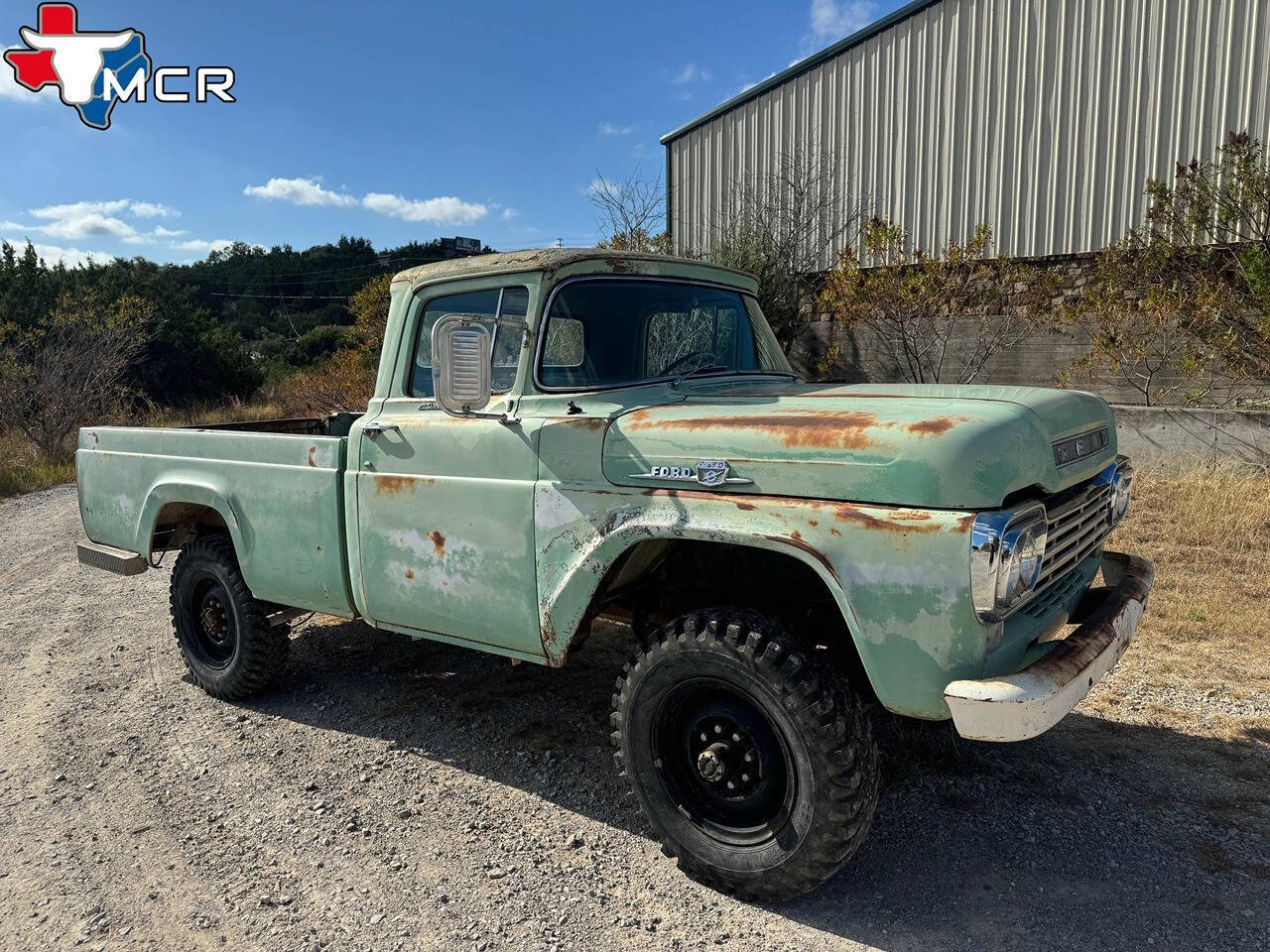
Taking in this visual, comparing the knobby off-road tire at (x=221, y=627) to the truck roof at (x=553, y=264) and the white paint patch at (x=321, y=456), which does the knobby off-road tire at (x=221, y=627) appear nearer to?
the white paint patch at (x=321, y=456)

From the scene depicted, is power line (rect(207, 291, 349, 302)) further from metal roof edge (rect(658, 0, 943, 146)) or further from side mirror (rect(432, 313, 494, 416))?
side mirror (rect(432, 313, 494, 416))

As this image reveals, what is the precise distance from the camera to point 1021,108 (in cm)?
1188

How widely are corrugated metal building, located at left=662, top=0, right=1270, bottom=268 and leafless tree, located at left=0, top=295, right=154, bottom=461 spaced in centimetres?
1206

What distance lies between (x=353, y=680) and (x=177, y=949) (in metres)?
2.20

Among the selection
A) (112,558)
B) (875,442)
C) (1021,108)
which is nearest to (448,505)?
(875,442)

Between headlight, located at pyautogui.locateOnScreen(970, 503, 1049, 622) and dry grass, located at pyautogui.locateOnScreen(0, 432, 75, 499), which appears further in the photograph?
dry grass, located at pyautogui.locateOnScreen(0, 432, 75, 499)

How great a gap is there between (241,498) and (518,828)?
218 cm

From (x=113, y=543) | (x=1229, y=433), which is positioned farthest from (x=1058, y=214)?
(x=113, y=543)

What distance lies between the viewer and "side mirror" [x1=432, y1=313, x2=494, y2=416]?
2.98m

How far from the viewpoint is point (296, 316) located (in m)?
45.8

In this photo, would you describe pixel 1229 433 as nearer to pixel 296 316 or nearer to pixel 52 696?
pixel 52 696

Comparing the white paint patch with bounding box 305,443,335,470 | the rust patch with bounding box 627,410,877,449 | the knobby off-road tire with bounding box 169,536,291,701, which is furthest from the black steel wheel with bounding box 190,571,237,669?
the rust patch with bounding box 627,410,877,449

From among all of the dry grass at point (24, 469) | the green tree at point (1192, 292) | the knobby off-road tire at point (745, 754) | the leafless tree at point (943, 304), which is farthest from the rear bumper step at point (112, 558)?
the green tree at point (1192, 292)

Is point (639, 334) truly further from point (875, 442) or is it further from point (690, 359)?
point (875, 442)
